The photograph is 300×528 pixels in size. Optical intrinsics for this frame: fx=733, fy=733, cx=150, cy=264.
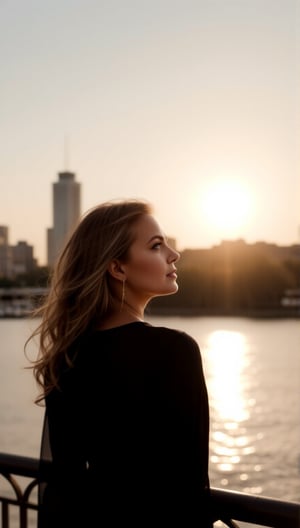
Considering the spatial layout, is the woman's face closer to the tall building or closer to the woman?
the woman

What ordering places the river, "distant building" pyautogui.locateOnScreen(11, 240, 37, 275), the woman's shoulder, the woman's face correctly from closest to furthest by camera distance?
the woman's shoulder < the woman's face < the river < "distant building" pyautogui.locateOnScreen(11, 240, 37, 275)

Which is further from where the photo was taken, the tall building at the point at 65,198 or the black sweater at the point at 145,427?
the tall building at the point at 65,198

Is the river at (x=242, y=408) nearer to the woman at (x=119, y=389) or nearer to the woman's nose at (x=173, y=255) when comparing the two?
the woman at (x=119, y=389)

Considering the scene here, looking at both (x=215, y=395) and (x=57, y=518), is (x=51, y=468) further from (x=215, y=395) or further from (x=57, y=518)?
(x=215, y=395)

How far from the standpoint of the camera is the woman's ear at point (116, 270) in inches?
59.6

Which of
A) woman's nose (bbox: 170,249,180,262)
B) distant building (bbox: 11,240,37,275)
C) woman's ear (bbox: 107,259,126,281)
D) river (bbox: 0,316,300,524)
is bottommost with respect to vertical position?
river (bbox: 0,316,300,524)

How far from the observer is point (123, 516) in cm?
143

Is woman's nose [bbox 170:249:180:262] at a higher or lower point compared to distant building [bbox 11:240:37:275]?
higher

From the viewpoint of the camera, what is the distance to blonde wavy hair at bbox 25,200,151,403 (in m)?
1.51

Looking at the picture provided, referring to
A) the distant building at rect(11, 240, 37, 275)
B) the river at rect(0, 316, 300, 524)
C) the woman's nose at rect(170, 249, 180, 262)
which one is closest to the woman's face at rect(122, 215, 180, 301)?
the woman's nose at rect(170, 249, 180, 262)

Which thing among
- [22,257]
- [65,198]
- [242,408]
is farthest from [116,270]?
[22,257]

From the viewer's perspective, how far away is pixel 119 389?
142 centimetres

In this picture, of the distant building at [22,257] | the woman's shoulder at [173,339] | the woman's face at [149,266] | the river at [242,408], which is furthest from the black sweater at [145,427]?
the distant building at [22,257]

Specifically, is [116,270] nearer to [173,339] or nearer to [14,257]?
[173,339]
